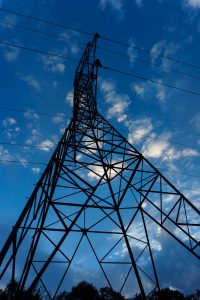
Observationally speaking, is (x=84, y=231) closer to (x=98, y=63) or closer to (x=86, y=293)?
(x=98, y=63)

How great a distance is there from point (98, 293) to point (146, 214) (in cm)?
6034

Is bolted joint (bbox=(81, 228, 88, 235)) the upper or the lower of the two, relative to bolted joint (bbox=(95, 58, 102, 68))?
lower

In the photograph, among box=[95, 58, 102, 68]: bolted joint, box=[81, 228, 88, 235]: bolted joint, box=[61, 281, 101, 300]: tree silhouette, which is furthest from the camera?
box=[61, 281, 101, 300]: tree silhouette

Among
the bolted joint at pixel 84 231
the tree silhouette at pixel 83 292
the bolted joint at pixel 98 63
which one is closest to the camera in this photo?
the bolted joint at pixel 84 231

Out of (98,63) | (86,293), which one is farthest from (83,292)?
(98,63)

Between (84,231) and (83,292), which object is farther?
(83,292)

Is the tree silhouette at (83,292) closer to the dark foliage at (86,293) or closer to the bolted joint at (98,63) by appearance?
the dark foliage at (86,293)

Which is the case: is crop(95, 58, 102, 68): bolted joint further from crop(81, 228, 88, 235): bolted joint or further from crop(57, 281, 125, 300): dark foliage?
crop(57, 281, 125, 300): dark foliage

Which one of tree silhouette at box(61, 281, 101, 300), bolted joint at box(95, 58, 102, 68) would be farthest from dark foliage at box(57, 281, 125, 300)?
bolted joint at box(95, 58, 102, 68)

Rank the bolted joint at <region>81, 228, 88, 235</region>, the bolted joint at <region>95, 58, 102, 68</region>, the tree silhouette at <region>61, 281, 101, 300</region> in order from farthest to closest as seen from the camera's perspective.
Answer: the tree silhouette at <region>61, 281, 101, 300</region>
the bolted joint at <region>95, 58, 102, 68</region>
the bolted joint at <region>81, 228, 88, 235</region>

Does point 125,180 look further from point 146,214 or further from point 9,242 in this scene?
point 9,242

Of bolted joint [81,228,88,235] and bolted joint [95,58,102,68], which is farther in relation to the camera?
bolted joint [95,58,102,68]

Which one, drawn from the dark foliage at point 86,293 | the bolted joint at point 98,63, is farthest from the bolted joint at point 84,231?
the dark foliage at point 86,293

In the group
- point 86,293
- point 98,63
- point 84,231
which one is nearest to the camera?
point 84,231
